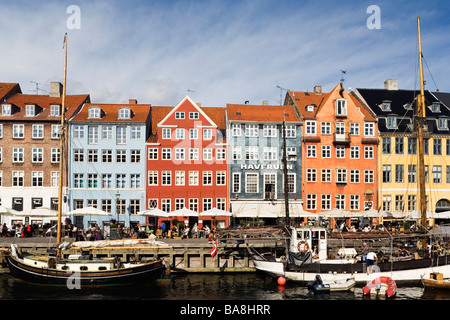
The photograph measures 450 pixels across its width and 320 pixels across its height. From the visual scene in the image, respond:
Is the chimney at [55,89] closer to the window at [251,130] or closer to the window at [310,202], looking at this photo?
the window at [251,130]

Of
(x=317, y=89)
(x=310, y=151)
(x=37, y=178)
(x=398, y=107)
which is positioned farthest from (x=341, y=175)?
(x=37, y=178)

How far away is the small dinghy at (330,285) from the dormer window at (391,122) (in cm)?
2950

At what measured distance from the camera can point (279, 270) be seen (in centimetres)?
3250

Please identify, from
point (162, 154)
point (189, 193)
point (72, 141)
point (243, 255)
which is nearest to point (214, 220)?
point (189, 193)

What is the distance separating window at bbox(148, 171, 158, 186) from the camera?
51656 millimetres

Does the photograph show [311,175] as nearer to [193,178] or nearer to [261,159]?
[261,159]

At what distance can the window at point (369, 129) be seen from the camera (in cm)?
5412

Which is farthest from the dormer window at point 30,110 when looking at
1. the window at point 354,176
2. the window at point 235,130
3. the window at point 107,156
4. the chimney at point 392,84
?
the chimney at point 392,84

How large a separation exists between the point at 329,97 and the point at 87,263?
3499cm

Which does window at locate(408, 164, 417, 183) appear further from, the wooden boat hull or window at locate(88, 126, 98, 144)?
window at locate(88, 126, 98, 144)

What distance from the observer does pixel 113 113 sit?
53.4 metres

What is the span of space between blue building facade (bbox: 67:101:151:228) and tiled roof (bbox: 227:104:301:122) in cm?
1049
